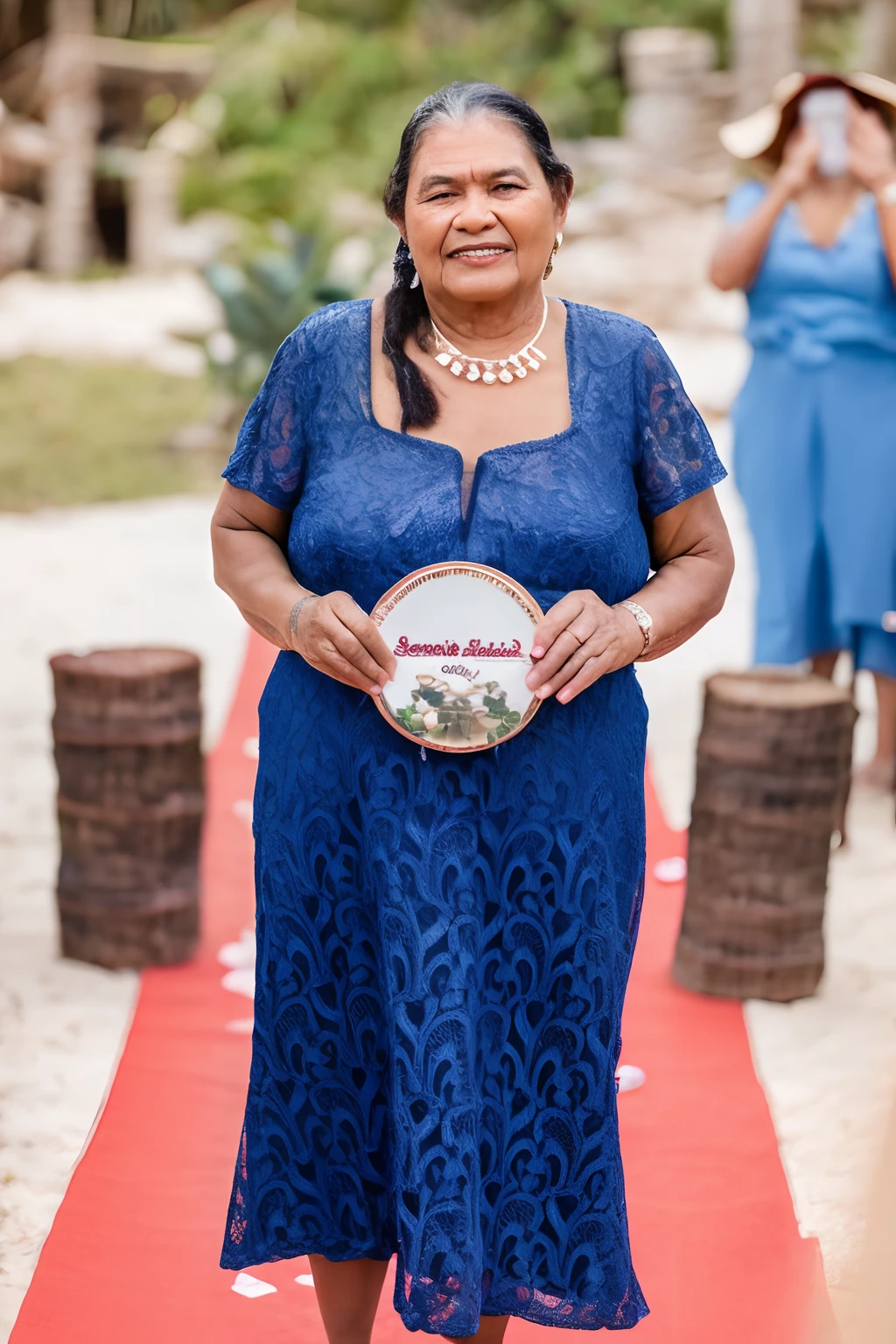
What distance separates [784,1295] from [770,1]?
53.9 feet

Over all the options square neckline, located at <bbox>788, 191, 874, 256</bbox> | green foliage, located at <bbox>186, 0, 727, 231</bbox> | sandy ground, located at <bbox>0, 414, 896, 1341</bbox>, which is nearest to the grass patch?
sandy ground, located at <bbox>0, 414, 896, 1341</bbox>

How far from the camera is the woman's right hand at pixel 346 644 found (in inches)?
81.0

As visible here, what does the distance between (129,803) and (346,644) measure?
7.30 ft

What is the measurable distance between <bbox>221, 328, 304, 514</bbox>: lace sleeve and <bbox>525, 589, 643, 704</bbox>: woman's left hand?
43 centimetres

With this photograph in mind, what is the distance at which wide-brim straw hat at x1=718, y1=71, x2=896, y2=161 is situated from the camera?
15.5 ft

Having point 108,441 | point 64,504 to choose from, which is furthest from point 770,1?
point 64,504

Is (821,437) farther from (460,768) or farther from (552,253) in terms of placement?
(460,768)

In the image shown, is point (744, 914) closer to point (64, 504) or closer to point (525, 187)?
point (525, 187)

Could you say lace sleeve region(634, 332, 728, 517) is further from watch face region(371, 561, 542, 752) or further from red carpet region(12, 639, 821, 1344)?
red carpet region(12, 639, 821, 1344)

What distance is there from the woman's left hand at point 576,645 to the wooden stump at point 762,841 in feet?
6.62

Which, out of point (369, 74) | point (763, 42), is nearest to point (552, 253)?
point (763, 42)

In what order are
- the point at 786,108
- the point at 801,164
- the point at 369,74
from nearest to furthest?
the point at 801,164 → the point at 786,108 → the point at 369,74

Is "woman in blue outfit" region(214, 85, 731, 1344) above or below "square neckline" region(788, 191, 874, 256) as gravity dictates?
below

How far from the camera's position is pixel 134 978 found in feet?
13.7
